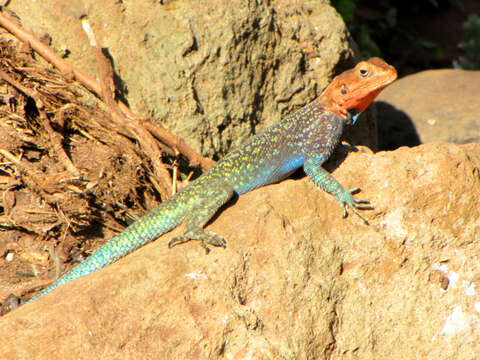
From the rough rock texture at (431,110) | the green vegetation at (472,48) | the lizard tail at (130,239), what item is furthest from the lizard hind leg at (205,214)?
the green vegetation at (472,48)

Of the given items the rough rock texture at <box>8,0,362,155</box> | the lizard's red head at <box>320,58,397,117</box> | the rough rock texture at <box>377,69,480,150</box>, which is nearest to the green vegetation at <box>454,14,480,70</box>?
the rough rock texture at <box>377,69,480,150</box>

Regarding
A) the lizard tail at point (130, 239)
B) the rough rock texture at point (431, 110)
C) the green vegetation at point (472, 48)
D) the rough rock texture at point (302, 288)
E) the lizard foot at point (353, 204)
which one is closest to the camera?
the rough rock texture at point (302, 288)

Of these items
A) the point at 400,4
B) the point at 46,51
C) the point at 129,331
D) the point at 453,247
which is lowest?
the point at 400,4

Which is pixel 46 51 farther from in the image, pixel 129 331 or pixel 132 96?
pixel 129 331

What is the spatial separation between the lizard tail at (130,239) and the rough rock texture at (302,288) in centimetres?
43

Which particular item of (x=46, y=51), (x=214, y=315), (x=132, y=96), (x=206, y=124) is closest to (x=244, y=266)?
(x=214, y=315)

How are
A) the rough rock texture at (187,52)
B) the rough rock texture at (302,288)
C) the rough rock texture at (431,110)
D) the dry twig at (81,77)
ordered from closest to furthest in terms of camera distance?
the rough rock texture at (302,288)
the dry twig at (81,77)
the rough rock texture at (187,52)
the rough rock texture at (431,110)

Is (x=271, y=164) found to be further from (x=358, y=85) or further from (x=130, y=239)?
(x=130, y=239)

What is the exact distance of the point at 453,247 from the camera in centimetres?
354

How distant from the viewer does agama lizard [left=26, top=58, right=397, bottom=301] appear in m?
4.05

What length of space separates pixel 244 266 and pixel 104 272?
96 centimetres

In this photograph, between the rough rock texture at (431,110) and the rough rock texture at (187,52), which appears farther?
the rough rock texture at (431,110)

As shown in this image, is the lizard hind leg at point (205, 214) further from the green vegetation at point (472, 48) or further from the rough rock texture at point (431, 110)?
the green vegetation at point (472, 48)

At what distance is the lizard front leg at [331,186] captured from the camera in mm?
3717
